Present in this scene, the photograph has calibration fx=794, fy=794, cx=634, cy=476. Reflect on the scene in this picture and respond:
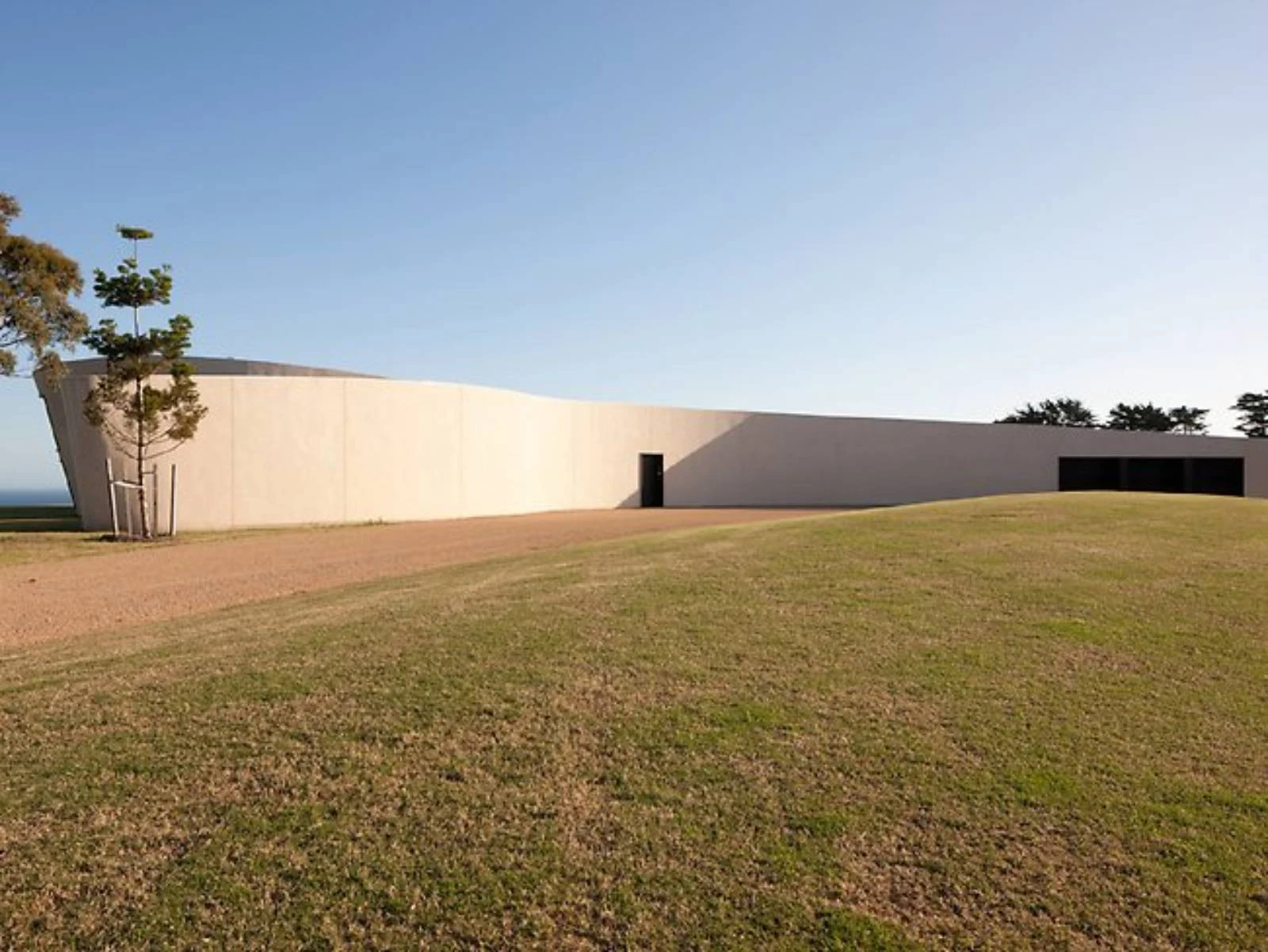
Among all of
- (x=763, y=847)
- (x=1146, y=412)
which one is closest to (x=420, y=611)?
A: (x=763, y=847)

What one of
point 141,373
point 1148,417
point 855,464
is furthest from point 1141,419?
point 141,373

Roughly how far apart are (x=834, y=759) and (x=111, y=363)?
2137cm

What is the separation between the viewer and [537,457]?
2731cm

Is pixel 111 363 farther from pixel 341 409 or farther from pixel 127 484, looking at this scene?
pixel 341 409

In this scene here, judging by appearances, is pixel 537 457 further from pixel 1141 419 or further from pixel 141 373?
pixel 1141 419

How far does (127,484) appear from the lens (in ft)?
63.2

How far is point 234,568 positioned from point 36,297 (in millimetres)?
11131

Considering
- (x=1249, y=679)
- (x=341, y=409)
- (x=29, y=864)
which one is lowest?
(x=29, y=864)

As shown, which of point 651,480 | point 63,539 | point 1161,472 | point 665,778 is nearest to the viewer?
point 665,778

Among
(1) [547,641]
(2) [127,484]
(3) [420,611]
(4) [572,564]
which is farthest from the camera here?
(2) [127,484]

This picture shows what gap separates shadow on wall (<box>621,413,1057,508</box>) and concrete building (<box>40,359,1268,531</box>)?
6 centimetres

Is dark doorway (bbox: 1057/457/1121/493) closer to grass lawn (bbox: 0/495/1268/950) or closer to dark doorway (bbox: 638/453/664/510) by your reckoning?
dark doorway (bbox: 638/453/664/510)

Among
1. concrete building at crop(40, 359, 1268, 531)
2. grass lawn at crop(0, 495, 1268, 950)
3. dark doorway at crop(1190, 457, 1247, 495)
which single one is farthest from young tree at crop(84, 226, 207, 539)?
dark doorway at crop(1190, 457, 1247, 495)

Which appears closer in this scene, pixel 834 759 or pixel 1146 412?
pixel 834 759
